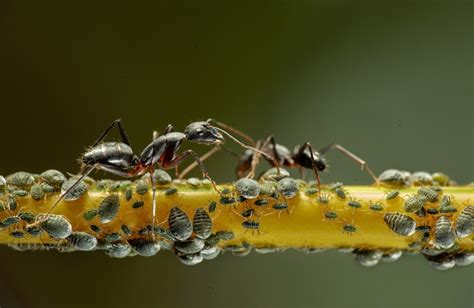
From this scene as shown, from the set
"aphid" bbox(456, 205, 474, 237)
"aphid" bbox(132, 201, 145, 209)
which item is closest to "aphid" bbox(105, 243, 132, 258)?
"aphid" bbox(132, 201, 145, 209)

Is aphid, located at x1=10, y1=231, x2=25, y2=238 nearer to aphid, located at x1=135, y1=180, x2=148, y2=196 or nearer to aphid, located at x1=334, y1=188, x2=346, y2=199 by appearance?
aphid, located at x1=135, y1=180, x2=148, y2=196

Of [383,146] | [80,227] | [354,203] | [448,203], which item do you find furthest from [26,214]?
[383,146]

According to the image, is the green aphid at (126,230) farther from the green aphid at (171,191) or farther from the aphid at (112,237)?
the green aphid at (171,191)

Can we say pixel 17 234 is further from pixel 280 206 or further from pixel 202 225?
pixel 280 206

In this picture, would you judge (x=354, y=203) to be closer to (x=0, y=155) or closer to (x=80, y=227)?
(x=80, y=227)

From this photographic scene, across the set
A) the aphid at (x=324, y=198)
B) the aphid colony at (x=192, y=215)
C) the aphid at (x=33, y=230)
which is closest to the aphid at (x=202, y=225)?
the aphid colony at (x=192, y=215)

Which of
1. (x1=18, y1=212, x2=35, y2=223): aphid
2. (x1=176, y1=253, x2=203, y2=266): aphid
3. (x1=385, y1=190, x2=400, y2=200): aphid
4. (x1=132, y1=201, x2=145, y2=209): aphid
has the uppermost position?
(x1=385, y1=190, x2=400, y2=200): aphid

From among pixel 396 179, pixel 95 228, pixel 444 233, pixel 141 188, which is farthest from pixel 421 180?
pixel 95 228
